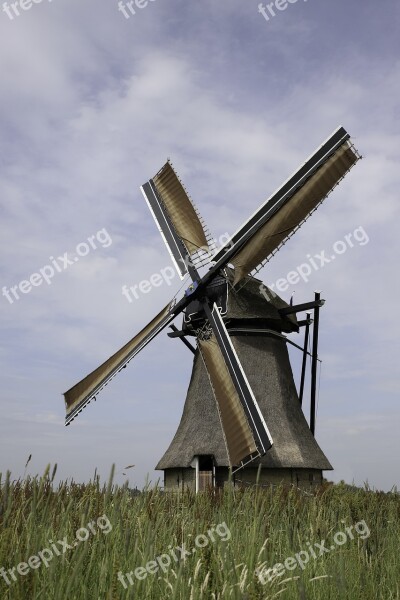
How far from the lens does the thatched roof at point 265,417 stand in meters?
16.4

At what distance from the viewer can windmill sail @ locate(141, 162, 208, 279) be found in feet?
61.3

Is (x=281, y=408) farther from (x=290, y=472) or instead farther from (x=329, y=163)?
(x=329, y=163)

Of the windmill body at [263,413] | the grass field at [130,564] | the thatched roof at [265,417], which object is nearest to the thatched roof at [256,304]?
the windmill body at [263,413]

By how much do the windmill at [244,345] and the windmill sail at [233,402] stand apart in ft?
0.12

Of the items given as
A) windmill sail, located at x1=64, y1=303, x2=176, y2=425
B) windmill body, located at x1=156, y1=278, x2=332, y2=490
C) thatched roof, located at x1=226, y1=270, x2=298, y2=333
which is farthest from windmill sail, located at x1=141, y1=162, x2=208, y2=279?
windmill body, located at x1=156, y1=278, x2=332, y2=490

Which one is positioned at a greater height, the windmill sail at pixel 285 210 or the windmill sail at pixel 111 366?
the windmill sail at pixel 285 210

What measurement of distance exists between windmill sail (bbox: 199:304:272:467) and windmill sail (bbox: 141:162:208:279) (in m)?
3.02

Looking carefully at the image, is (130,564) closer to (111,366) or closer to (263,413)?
(263,413)

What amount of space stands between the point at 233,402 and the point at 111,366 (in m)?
4.56

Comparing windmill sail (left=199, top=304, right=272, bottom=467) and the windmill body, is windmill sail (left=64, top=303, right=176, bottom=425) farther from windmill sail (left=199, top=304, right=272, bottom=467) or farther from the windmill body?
windmill sail (left=199, top=304, right=272, bottom=467)

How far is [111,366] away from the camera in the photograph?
1797 cm

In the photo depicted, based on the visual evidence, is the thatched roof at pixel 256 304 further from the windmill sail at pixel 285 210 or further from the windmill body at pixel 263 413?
the windmill sail at pixel 285 210

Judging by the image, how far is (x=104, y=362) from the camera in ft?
59.8

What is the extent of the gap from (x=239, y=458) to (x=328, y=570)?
32.8 feet
